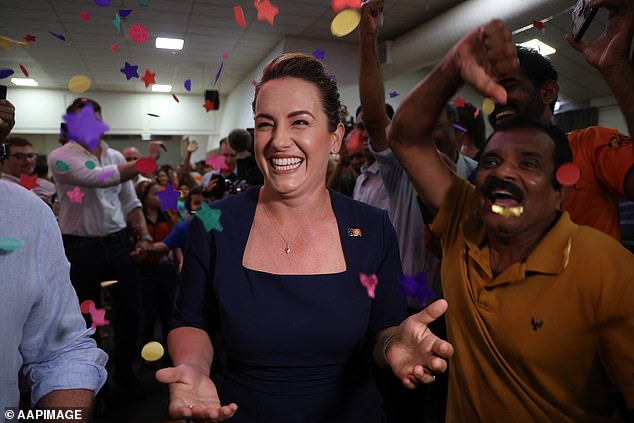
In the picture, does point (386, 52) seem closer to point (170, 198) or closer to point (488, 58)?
point (170, 198)

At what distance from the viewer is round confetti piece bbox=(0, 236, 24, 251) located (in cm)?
96

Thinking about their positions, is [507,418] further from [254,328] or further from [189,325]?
[189,325]

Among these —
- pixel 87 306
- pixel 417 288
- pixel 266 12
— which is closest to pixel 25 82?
pixel 87 306

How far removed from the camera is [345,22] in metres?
1.69

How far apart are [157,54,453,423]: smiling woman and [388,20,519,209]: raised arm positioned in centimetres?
22

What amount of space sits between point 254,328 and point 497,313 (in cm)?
65

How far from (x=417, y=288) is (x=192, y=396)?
928 mm

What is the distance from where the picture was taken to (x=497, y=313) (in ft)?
3.91

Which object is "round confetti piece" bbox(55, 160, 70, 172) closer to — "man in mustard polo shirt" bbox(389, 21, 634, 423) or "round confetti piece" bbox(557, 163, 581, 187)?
"man in mustard polo shirt" bbox(389, 21, 634, 423)

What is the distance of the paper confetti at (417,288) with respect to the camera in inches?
54.1

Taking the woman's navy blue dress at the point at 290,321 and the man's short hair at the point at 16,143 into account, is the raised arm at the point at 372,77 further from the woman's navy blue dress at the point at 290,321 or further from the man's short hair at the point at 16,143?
the man's short hair at the point at 16,143

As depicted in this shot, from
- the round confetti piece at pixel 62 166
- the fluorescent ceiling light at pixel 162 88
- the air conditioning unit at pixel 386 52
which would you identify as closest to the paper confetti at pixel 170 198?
the round confetti piece at pixel 62 166

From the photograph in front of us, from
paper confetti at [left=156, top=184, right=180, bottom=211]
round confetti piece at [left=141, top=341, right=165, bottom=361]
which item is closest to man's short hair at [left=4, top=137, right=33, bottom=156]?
paper confetti at [left=156, top=184, right=180, bottom=211]

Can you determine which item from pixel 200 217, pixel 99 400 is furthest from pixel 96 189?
pixel 200 217
